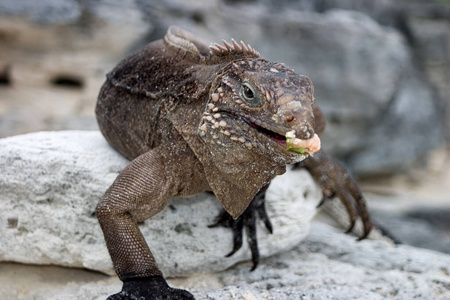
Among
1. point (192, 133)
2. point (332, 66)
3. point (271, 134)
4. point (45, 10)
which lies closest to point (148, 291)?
point (192, 133)

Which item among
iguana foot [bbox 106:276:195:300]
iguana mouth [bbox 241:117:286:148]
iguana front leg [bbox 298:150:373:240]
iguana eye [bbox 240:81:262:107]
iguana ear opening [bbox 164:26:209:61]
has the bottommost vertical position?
iguana foot [bbox 106:276:195:300]

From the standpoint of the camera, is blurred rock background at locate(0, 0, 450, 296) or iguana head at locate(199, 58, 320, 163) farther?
blurred rock background at locate(0, 0, 450, 296)

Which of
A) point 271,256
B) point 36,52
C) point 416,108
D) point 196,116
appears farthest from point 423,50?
point 196,116

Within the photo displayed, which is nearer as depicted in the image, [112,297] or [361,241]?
[112,297]

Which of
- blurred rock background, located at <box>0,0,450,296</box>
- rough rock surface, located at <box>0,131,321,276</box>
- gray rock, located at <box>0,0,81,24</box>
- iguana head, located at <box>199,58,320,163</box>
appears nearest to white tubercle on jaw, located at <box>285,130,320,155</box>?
iguana head, located at <box>199,58,320,163</box>

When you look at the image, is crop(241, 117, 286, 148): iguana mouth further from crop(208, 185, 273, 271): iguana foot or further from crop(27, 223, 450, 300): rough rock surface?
crop(27, 223, 450, 300): rough rock surface

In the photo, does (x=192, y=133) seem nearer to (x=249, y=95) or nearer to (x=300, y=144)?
(x=249, y=95)

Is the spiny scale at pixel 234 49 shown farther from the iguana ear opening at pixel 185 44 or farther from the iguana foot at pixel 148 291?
the iguana foot at pixel 148 291

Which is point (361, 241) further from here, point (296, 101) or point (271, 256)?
point (296, 101)
